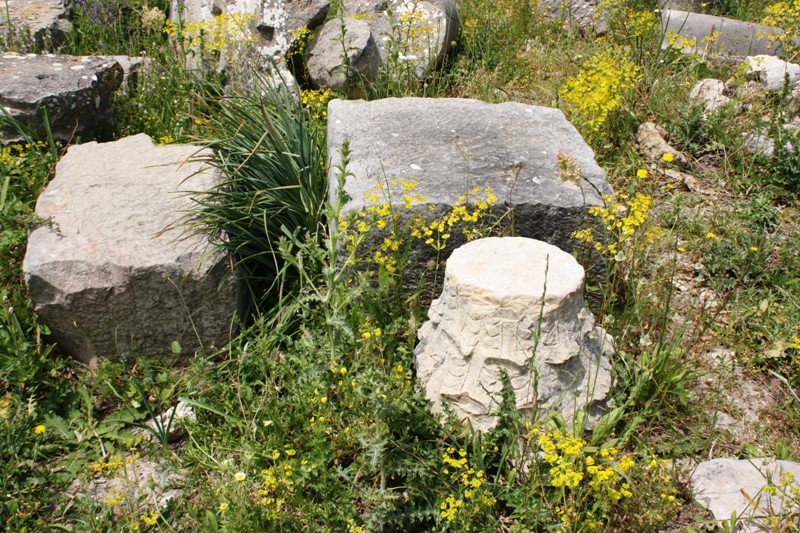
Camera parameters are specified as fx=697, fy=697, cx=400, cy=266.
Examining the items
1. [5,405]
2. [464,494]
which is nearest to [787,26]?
[464,494]

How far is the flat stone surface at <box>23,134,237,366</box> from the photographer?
11.1 ft

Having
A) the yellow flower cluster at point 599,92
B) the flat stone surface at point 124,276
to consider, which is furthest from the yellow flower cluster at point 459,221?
the yellow flower cluster at point 599,92

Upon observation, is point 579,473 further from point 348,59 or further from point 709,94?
point 709,94

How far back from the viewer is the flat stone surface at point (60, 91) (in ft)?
14.6

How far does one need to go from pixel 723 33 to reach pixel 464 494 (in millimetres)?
5673

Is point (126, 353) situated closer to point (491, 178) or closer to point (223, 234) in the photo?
point (223, 234)

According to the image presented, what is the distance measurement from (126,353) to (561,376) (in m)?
2.17

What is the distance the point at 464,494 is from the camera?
2746 millimetres

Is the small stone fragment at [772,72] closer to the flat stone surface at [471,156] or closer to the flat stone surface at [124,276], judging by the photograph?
the flat stone surface at [471,156]

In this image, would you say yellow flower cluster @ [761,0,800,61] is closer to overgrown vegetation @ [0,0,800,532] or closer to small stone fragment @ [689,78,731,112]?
small stone fragment @ [689,78,731,112]

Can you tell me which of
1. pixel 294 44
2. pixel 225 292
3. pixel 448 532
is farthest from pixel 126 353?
pixel 294 44

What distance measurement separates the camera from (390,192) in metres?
3.56

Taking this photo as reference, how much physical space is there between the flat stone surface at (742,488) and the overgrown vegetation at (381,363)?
0.07 meters

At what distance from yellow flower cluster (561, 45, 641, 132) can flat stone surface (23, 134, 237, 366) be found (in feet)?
8.89
